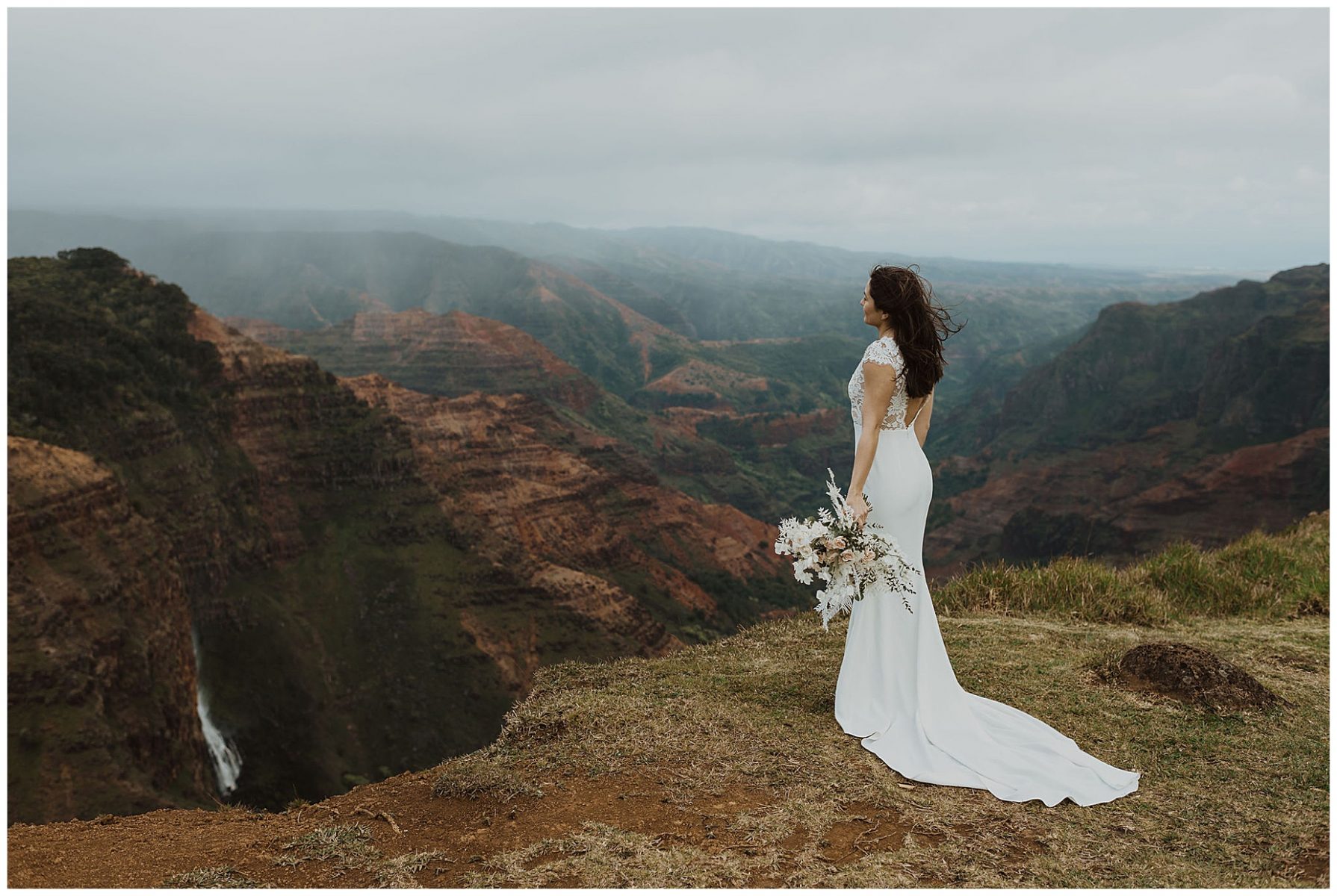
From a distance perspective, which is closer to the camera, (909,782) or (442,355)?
(909,782)

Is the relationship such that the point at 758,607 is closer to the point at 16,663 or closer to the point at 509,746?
the point at 16,663

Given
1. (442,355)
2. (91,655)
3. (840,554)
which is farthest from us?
(442,355)

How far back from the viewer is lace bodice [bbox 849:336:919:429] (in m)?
Result: 5.47

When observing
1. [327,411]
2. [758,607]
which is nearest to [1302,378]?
[758,607]

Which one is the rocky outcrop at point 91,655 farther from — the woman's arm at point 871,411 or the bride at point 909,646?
the woman's arm at point 871,411

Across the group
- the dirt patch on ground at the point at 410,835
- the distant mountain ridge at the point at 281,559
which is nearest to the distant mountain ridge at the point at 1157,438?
the distant mountain ridge at the point at 281,559

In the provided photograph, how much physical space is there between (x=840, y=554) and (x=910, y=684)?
1.14 metres

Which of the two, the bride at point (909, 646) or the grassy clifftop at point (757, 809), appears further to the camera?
the bride at point (909, 646)

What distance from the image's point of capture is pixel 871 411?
5527 millimetres

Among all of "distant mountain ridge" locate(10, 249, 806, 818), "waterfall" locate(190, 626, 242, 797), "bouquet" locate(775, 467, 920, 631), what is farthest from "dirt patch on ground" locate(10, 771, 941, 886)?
"waterfall" locate(190, 626, 242, 797)

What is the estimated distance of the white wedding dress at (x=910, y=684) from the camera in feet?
17.3

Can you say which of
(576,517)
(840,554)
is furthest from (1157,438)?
(840,554)

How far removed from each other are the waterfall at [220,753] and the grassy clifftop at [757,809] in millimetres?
49026

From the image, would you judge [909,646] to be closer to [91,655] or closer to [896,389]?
[896,389]
